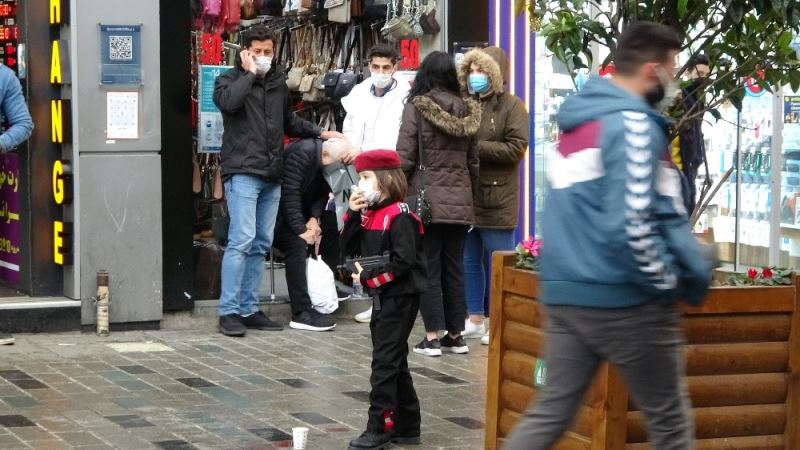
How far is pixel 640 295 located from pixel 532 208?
22.5 ft

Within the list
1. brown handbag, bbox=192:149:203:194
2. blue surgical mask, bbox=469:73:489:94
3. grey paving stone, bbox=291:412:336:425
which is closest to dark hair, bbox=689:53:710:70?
grey paving stone, bbox=291:412:336:425

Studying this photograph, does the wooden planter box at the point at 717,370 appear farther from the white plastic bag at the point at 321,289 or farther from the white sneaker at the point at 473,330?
the white plastic bag at the point at 321,289

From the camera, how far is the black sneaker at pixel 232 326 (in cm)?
1005


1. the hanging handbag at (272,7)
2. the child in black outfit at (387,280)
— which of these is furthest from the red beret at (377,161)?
the hanging handbag at (272,7)

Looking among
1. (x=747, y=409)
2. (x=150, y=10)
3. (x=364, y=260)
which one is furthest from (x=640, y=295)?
(x=150, y=10)

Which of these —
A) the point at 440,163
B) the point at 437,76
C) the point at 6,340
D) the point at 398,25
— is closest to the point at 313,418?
the point at 440,163

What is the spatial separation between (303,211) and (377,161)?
3759mm

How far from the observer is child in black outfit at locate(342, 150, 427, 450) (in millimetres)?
6797

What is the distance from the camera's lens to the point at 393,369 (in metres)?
6.80

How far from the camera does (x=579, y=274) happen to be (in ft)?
15.4

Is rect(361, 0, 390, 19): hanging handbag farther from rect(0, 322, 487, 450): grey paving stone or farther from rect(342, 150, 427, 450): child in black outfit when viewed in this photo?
rect(342, 150, 427, 450): child in black outfit

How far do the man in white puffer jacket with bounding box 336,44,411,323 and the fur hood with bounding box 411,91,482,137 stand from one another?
3.06 ft

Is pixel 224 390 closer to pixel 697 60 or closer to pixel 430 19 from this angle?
pixel 697 60

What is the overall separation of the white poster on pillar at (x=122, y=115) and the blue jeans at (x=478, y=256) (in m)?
2.40
